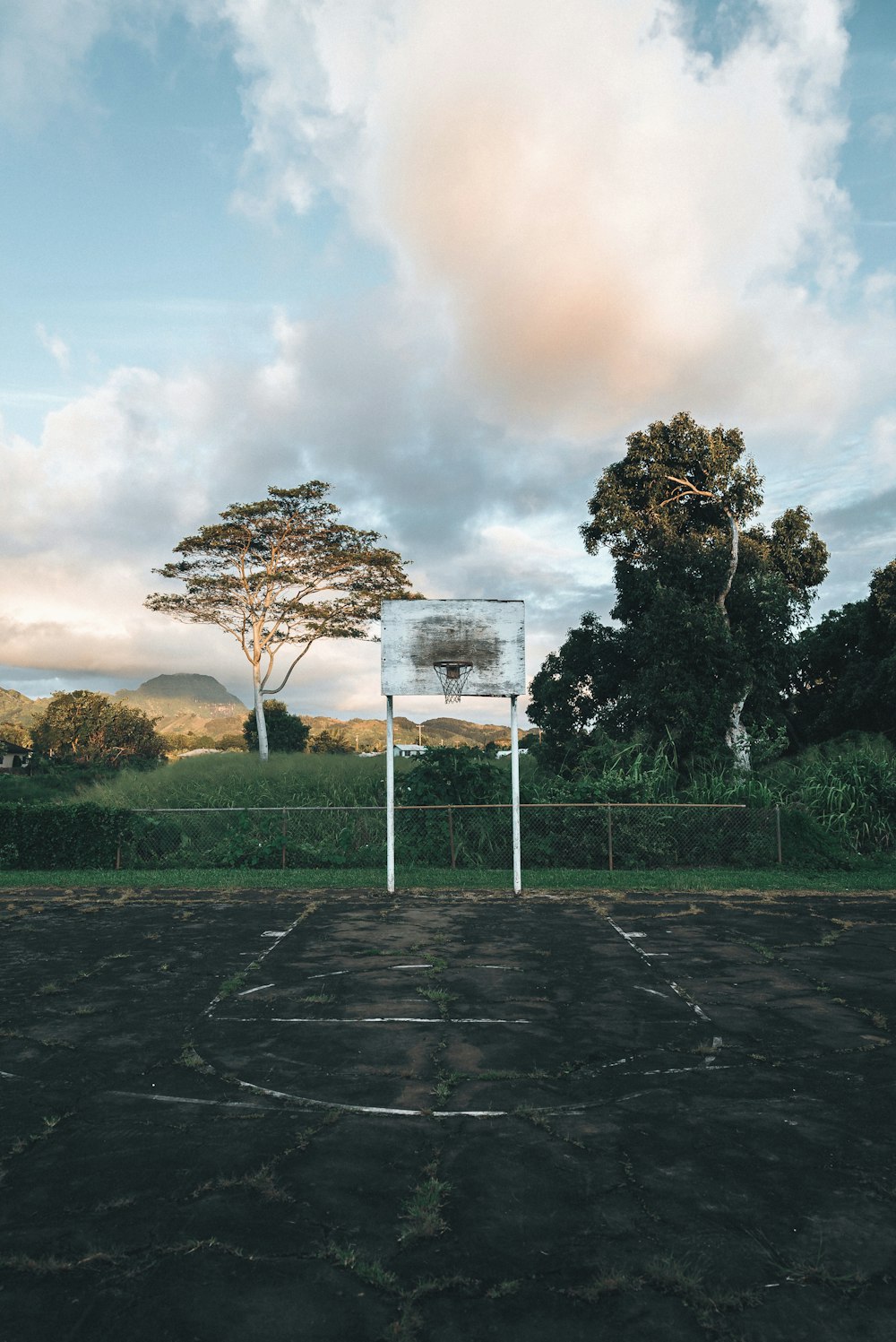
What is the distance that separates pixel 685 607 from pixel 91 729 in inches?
1863

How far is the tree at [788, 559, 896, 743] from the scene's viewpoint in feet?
77.8

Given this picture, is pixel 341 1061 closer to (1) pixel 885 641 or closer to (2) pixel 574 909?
(2) pixel 574 909

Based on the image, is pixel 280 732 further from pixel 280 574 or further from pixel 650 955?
pixel 650 955

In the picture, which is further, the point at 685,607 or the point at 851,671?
the point at 851,671

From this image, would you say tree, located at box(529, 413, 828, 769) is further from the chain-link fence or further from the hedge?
the hedge

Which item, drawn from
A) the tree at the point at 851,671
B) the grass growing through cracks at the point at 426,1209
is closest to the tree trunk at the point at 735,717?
the tree at the point at 851,671

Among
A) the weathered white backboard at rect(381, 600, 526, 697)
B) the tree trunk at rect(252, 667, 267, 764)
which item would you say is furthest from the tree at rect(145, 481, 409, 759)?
the weathered white backboard at rect(381, 600, 526, 697)

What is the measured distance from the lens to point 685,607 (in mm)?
20031

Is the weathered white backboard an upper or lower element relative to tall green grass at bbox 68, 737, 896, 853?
upper

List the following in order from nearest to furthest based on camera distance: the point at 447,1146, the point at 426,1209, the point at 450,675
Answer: the point at 426,1209 < the point at 447,1146 < the point at 450,675

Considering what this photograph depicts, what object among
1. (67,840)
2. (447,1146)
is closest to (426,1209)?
(447,1146)

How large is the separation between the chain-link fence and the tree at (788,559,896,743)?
880 centimetres

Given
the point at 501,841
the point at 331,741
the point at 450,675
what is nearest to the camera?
the point at 450,675

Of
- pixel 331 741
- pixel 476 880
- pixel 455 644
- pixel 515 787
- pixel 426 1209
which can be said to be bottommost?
pixel 476 880
